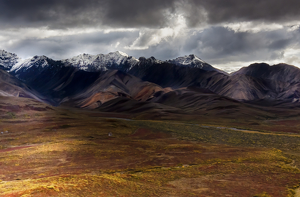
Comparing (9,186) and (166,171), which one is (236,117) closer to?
(166,171)

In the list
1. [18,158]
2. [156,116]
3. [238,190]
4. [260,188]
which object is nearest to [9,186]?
[18,158]

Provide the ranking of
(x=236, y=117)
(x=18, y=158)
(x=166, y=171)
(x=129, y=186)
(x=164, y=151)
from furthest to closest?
(x=236, y=117), (x=164, y=151), (x=18, y=158), (x=166, y=171), (x=129, y=186)

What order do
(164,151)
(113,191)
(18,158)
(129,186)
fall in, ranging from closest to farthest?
(113,191)
(129,186)
(18,158)
(164,151)

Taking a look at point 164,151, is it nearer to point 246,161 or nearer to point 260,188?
point 246,161

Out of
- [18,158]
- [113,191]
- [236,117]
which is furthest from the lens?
[236,117]

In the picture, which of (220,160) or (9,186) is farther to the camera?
(220,160)

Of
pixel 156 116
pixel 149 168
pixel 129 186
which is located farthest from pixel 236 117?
pixel 129 186

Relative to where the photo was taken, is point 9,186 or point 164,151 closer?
point 9,186

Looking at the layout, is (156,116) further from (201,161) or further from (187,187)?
(187,187)

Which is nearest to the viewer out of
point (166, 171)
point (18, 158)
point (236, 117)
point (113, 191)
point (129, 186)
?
point (113, 191)
